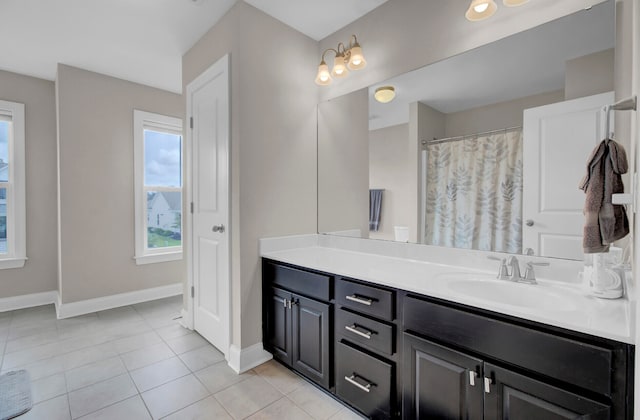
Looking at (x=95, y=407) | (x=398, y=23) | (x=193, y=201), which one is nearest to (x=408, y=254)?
(x=398, y=23)

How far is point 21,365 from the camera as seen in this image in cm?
208

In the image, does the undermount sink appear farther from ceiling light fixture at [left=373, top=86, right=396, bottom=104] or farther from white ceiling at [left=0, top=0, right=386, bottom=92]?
white ceiling at [left=0, top=0, right=386, bottom=92]

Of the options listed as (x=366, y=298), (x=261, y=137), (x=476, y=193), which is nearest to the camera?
(x=366, y=298)

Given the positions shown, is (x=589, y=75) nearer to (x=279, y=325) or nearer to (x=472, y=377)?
(x=472, y=377)

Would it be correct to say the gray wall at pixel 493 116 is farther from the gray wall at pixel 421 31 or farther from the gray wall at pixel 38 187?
the gray wall at pixel 38 187

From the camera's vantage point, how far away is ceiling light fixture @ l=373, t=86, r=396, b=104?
202 cm

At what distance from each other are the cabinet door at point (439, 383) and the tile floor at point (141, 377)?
485mm

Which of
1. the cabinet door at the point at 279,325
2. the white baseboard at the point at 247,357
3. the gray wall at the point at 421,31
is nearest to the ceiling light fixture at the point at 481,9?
the gray wall at the point at 421,31

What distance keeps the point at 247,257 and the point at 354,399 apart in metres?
1.08

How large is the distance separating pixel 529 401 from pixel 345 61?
2.11 meters

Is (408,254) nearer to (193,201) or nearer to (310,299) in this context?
(310,299)

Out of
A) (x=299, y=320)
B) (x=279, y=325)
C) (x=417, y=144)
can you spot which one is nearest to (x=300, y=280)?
(x=299, y=320)

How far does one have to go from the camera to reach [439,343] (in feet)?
4.00

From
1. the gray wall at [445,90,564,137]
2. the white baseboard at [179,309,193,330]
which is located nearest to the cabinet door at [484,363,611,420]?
the gray wall at [445,90,564,137]
